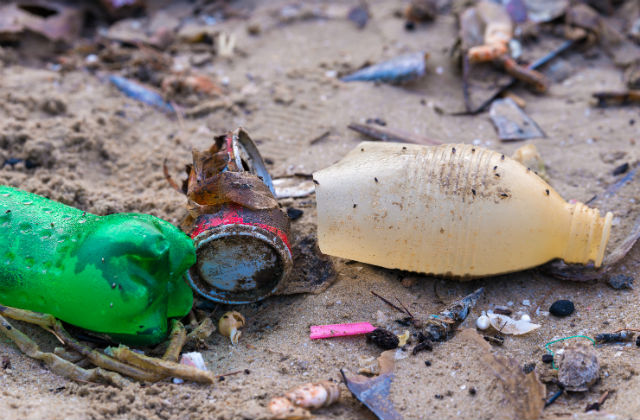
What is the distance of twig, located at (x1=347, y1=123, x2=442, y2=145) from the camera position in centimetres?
308

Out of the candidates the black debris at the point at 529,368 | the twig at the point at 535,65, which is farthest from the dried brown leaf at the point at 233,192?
the twig at the point at 535,65

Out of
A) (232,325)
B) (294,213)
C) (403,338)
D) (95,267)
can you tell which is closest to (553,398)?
(403,338)

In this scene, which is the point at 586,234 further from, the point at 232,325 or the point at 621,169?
the point at 232,325

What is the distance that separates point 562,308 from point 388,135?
1.33 meters

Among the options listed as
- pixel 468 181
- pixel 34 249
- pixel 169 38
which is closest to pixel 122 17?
pixel 169 38

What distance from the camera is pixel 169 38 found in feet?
14.1

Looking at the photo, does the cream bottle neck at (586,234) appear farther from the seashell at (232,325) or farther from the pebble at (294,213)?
the seashell at (232,325)

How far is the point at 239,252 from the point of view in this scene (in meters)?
2.16

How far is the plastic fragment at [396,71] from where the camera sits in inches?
145

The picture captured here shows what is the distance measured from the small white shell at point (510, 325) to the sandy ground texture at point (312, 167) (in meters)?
0.04

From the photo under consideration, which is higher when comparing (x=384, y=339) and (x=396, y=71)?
(x=396, y=71)

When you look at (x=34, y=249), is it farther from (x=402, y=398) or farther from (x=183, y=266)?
(x=402, y=398)

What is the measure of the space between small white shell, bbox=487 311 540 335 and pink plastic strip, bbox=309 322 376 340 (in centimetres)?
43

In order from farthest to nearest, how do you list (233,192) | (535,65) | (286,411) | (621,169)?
(535,65), (621,169), (233,192), (286,411)
